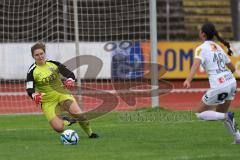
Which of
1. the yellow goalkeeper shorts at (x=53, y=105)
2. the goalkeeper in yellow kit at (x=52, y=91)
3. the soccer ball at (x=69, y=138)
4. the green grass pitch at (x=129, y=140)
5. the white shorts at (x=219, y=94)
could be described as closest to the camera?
the green grass pitch at (x=129, y=140)

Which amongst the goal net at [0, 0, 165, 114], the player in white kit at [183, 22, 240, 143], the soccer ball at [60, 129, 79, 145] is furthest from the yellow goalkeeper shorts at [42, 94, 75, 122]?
the goal net at [0, 0, 165, 114]

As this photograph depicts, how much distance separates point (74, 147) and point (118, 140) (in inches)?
46.5

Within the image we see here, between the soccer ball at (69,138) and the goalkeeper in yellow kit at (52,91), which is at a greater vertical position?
the goalkeeper in yellow kit at (52,91)

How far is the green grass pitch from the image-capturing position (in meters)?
10.7

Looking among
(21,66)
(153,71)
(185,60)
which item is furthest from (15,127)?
(185,60)

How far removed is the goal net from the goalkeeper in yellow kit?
6598mm

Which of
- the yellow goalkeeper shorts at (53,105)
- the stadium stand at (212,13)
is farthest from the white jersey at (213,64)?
the stadium stand at (212,13)

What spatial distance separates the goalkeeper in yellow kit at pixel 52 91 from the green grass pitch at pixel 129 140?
13.2 inches

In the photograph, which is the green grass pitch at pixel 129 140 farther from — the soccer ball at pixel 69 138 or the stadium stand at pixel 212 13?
the stadium stand at pixel 212 13

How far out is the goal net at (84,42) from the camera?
21375 mm

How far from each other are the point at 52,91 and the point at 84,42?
9.26 m

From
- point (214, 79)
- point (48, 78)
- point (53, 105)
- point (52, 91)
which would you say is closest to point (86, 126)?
point (53, 105)

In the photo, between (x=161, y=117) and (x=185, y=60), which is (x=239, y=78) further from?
(x=161, y=117)

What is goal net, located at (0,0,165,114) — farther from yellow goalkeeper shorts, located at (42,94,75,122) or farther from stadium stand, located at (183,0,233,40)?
stadium stand, located at (183,0,233,40)
